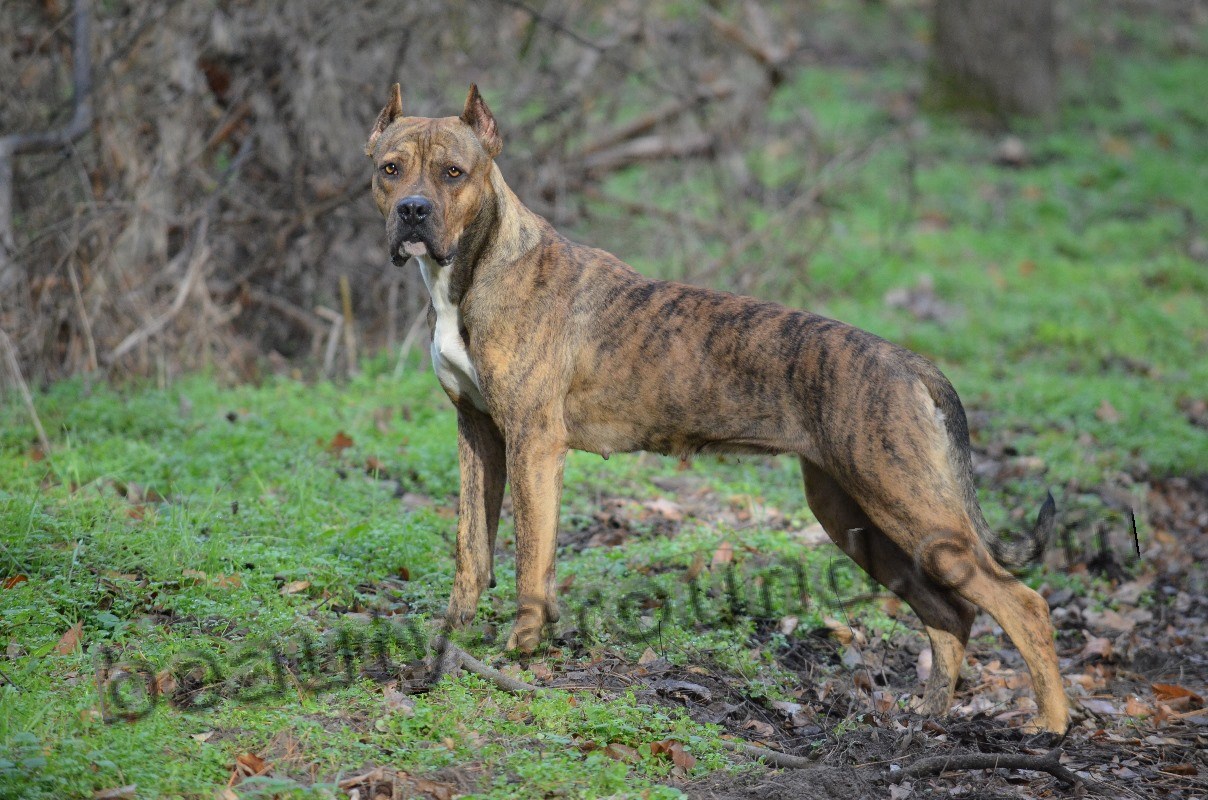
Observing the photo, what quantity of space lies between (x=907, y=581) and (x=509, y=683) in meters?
1.95

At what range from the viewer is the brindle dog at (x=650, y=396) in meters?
4.89

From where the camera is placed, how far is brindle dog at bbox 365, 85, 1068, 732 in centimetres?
489

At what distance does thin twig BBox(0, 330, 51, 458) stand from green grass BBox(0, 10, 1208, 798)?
4.1 inches

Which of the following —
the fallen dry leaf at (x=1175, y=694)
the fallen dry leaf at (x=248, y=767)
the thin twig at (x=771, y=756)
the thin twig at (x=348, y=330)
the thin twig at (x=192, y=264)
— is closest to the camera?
the fallen dry leaf at (x=248, y=767)

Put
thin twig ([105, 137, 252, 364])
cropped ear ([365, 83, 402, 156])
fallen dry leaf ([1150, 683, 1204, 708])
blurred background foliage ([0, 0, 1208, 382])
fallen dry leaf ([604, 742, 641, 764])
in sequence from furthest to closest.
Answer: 1. blurred background foliage ([0, 0, 1208, 382])
2. thin twig ([105, 137, 252, 364])
3. fallen dry leaf ([1150, 683, 1204, 708])
4. cropped ear ([365, 83, 402, 156])
5. fallen dry leaf ([604, 742, 641, 764])

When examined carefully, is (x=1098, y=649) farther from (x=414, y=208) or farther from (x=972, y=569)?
(x=414, y=208)

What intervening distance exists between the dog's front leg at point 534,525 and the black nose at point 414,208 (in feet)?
3.38

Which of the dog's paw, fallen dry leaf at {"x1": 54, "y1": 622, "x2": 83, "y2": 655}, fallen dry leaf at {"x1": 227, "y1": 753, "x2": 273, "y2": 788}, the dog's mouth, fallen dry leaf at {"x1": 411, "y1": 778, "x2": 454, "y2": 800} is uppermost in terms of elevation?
the dog's mouth

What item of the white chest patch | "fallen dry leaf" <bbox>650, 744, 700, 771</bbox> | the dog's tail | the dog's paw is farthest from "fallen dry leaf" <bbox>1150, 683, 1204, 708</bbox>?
the white chest patch

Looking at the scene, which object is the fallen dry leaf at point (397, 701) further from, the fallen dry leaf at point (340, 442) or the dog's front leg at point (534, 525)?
the fallen dry leaf at point (340, 442)

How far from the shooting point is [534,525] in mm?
5148

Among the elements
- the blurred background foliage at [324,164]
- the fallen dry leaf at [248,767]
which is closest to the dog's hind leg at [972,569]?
the fallen dry leaf at [248,767]

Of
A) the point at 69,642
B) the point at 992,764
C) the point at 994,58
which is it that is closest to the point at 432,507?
the point at 69,642

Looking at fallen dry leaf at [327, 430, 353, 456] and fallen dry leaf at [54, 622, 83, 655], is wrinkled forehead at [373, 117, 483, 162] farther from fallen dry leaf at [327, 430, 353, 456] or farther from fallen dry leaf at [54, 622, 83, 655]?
fallen dry leaf at [327, 430, 353, 456]
